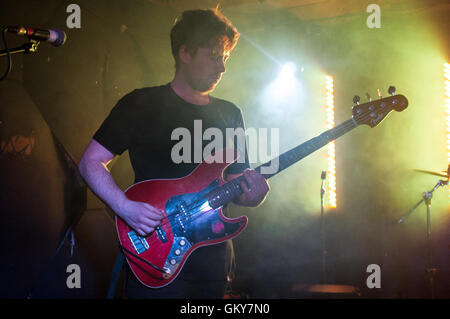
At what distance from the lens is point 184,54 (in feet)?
7.09

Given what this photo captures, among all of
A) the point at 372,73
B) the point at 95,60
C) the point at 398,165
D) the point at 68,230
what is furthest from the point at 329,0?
the point at 68,230

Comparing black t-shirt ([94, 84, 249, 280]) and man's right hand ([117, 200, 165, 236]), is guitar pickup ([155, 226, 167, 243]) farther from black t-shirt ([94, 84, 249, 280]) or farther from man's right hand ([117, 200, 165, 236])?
black t-shirt ([94, 84, 249, 280])

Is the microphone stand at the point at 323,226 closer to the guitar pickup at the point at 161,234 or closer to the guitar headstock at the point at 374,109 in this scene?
the guitar headstock at the point at 374,109

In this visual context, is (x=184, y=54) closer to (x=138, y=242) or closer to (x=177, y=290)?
(x=138, y=242)

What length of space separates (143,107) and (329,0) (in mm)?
3396

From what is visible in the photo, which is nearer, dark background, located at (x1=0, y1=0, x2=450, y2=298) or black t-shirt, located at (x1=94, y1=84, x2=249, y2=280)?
black t-shirt, located at (x1=94, y1=84, x2=249, y2=280)

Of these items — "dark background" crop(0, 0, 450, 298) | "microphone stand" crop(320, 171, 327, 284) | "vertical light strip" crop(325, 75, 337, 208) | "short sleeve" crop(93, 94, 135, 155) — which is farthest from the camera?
"vertical light strip" crop(325, 75, 337, 208)

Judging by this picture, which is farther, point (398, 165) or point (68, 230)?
point (398, 165)

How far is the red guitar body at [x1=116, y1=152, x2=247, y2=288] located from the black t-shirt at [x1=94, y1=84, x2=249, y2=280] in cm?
5

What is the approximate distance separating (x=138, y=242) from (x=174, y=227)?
0.18 metres

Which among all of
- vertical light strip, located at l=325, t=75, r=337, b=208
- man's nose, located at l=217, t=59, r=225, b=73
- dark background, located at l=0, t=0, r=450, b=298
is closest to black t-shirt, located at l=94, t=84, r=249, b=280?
man's nose, located at l=217, t=59, r=225, b=73

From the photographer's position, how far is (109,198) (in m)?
1.75

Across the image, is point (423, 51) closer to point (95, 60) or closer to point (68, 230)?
point (95, 60)

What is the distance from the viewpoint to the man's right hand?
172 cm
